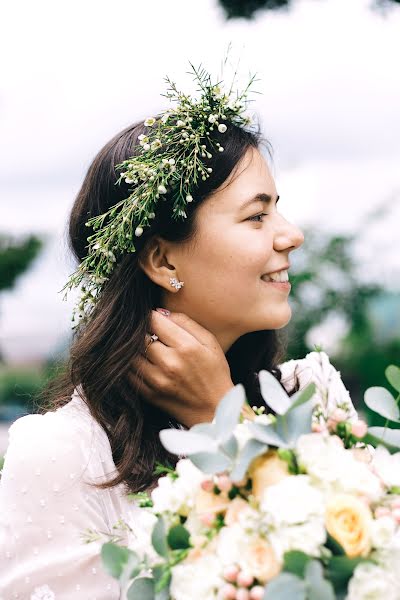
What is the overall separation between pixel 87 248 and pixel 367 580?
60.9 inches

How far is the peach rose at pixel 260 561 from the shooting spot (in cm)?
126

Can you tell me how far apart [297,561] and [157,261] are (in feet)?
4.40

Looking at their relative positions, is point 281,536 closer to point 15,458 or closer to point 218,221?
point 15,458

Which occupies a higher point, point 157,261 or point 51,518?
point 157,261

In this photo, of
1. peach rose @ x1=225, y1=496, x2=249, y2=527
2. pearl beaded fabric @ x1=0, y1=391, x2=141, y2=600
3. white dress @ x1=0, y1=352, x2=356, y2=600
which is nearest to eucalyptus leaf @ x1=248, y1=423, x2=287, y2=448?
peach rose @ x1=225, y1=496, x2=249, y2=527

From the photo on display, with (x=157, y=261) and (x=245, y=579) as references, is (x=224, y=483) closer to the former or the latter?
(x=245, y=579)

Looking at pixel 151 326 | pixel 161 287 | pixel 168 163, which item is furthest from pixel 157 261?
pixel 168 163

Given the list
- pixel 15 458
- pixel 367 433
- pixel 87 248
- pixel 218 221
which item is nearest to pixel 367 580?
pixel 367 433

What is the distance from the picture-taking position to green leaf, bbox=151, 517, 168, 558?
1338 mm

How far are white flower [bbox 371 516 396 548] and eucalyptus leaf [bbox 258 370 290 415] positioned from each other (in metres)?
0.22

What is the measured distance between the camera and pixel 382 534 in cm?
128

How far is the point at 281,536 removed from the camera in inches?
50.1

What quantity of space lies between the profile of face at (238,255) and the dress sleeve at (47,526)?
57 centimetres

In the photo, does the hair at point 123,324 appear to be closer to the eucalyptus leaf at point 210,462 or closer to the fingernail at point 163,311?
the fingernail at point 163,311
